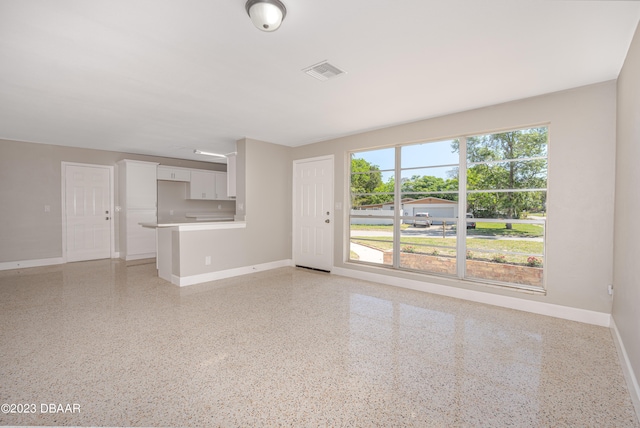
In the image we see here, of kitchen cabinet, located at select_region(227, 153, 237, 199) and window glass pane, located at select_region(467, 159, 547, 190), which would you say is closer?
window glass pane, located at select_region(467, 159, 547, 190)

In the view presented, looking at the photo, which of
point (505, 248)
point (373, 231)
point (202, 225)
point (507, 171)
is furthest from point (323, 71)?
point (373, 231)

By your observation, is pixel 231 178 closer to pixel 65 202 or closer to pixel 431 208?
pixel 65 202

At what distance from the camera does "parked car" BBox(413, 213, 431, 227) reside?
430 centimetres

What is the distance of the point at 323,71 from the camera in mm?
2699

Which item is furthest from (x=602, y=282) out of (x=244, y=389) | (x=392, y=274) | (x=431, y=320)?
(x=244, y=389)

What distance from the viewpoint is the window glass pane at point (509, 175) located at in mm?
3436

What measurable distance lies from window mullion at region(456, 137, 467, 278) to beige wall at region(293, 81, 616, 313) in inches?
19.9

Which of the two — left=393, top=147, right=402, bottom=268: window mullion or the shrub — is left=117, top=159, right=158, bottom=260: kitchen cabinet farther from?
the shrub

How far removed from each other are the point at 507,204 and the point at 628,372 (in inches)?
81.0

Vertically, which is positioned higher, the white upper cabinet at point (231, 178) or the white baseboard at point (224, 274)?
the white upper cabinet at point (231, 178)

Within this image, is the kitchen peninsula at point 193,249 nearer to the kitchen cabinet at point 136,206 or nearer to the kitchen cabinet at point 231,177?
the kitchen cabinet at point 231,177

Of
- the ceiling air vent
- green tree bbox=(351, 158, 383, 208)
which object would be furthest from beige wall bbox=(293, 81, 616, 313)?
the ceiling air vent

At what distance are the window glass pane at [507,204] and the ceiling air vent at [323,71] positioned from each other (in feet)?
8.15

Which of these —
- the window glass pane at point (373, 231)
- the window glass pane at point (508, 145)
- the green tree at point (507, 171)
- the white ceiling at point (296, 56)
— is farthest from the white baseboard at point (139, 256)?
the window glass pane at point (508, 145)
